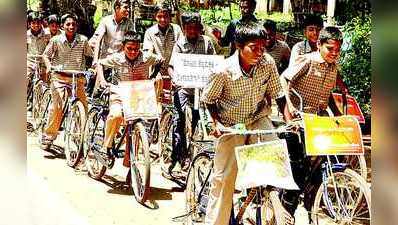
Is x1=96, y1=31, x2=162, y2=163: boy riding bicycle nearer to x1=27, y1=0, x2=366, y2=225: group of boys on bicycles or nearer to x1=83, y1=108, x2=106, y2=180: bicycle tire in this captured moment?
x1=27, y1=0, x2=366, y2=225: group of boys on bicycles

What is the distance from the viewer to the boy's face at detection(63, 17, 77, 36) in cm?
508

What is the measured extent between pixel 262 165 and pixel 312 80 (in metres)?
0.75

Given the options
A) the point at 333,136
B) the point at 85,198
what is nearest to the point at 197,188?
the point at 85,198

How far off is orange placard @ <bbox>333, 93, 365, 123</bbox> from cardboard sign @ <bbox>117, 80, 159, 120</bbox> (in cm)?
142

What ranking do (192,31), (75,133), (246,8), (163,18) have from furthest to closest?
(75,133), (163,18), (192,31), (246,8)

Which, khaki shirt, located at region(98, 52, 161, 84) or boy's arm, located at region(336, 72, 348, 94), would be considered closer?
boy's arm, located at region(336, 72, 348, 94)

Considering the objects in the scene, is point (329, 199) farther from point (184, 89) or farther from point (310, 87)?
point (184, 89)

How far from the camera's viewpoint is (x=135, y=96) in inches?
192

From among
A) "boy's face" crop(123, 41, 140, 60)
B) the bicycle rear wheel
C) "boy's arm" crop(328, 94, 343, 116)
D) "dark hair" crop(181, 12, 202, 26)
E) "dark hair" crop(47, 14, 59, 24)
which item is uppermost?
"dark hair" crop(181, 12, 202, 26)

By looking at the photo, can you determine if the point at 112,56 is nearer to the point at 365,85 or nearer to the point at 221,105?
the point at 221,105

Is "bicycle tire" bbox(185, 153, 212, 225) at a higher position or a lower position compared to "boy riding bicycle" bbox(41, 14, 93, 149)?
lower

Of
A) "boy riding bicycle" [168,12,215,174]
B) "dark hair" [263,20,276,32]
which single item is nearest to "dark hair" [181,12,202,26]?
"boy riding bicycle" [168,12,215,174]
